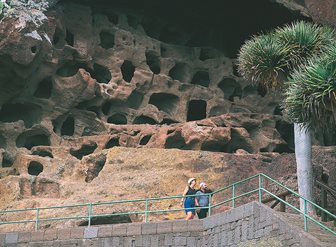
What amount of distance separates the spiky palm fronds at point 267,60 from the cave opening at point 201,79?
15800 millimetres

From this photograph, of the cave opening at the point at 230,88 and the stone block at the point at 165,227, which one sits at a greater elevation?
the cave opening at the point at 230,88

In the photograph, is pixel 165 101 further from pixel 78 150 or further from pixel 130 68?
pixel 78 150

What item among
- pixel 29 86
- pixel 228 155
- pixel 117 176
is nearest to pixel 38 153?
pixel 29 86

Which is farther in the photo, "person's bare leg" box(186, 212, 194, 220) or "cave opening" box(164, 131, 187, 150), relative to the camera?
"cave opening" box(164, 131, 187, 150)

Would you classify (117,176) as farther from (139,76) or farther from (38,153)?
(139,76)

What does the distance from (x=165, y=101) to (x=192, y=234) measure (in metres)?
17.1

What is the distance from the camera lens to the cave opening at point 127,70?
36.8 metres

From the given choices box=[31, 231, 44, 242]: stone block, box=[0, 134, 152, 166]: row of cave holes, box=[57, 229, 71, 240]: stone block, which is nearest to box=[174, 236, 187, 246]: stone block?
box=[57, 229, 71, 240]: stone block

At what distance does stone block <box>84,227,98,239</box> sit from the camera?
69.6 feet

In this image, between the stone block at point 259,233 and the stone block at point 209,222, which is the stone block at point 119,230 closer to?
the stone block at point 209,222

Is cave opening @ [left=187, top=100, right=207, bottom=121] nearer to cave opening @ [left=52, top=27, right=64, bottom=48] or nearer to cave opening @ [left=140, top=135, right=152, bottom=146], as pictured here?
cave opening @ [left=140, top=135, right=152, bottom=146]

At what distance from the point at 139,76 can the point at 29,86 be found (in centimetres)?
520

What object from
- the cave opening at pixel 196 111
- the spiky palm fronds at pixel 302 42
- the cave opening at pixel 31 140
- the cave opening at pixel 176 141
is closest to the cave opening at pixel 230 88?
the cave opening at pixel 196 111

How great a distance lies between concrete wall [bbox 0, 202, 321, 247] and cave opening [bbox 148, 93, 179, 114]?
1536 cm
